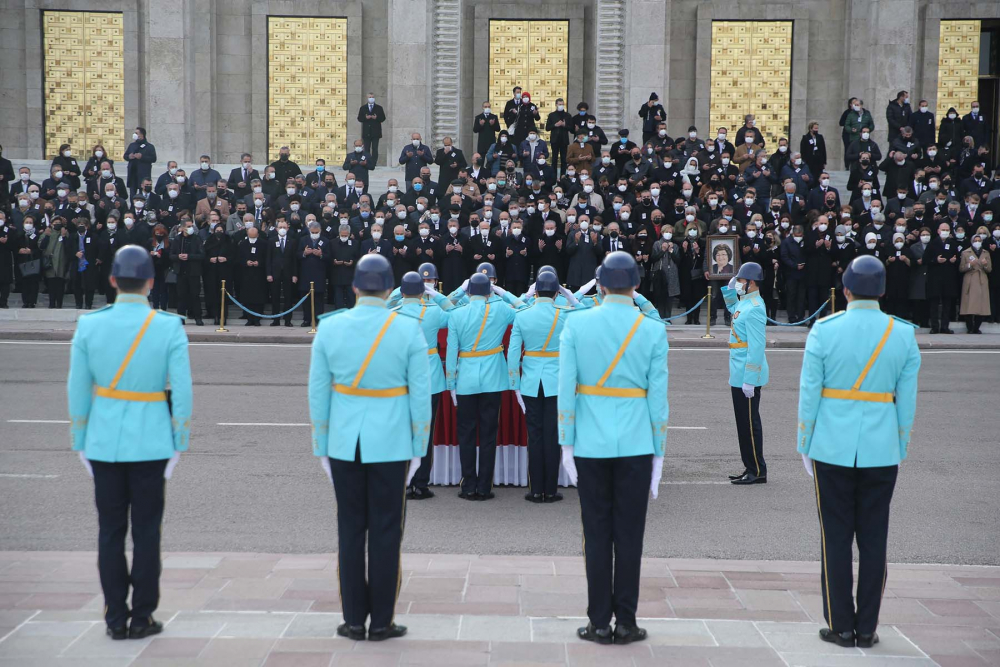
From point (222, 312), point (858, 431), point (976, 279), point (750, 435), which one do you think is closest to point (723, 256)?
point (976, 279)

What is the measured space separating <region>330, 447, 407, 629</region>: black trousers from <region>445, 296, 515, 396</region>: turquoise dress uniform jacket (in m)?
4.00

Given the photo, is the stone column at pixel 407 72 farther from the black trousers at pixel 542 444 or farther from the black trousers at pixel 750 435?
the black trousers at pixel 542 444

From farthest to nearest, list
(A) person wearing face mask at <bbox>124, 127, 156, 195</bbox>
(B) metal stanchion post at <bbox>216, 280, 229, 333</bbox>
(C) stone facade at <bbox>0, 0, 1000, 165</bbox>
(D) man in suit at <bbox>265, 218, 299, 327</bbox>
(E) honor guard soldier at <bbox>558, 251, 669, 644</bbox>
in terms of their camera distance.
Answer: (C) stone facade at <bbox>0, 0, 1000, 165</bbox> → (A) person wearing face mask at <bbox>124, 127, 156, 195</bbox> → (D) man in suit at <bbox>265, 218, 299, 327</bbox> → (B) metal stanchion post at <bbox>216, 280, 229, 333</bbox> → (E) honor guard soldier at <bbox>558, 251, 669, 644</bbox>

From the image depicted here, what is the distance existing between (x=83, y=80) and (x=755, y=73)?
2078cm

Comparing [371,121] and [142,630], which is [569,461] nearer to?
[142,630]

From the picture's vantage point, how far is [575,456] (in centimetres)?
648

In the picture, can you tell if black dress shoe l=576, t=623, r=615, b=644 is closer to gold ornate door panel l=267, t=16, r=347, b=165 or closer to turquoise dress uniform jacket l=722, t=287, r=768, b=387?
turquoise dress uniform jacket l=722, t=287, r=768, b=387

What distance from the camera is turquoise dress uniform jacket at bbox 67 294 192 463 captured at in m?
6.23

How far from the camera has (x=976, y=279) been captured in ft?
75.6

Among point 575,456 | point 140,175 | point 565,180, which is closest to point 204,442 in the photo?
point 575,456

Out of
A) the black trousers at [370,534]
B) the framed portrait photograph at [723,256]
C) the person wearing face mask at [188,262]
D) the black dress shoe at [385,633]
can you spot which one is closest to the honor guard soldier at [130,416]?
the black trousers at [370,534]

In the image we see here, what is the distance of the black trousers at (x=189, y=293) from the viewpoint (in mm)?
23031

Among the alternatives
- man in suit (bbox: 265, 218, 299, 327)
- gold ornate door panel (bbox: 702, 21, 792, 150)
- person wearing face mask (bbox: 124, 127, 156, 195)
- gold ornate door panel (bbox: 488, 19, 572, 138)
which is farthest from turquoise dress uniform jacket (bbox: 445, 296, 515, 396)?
gold ornate door panel (bbox: 702, 21, 792, 150)

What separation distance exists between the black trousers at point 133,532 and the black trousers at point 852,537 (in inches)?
149
